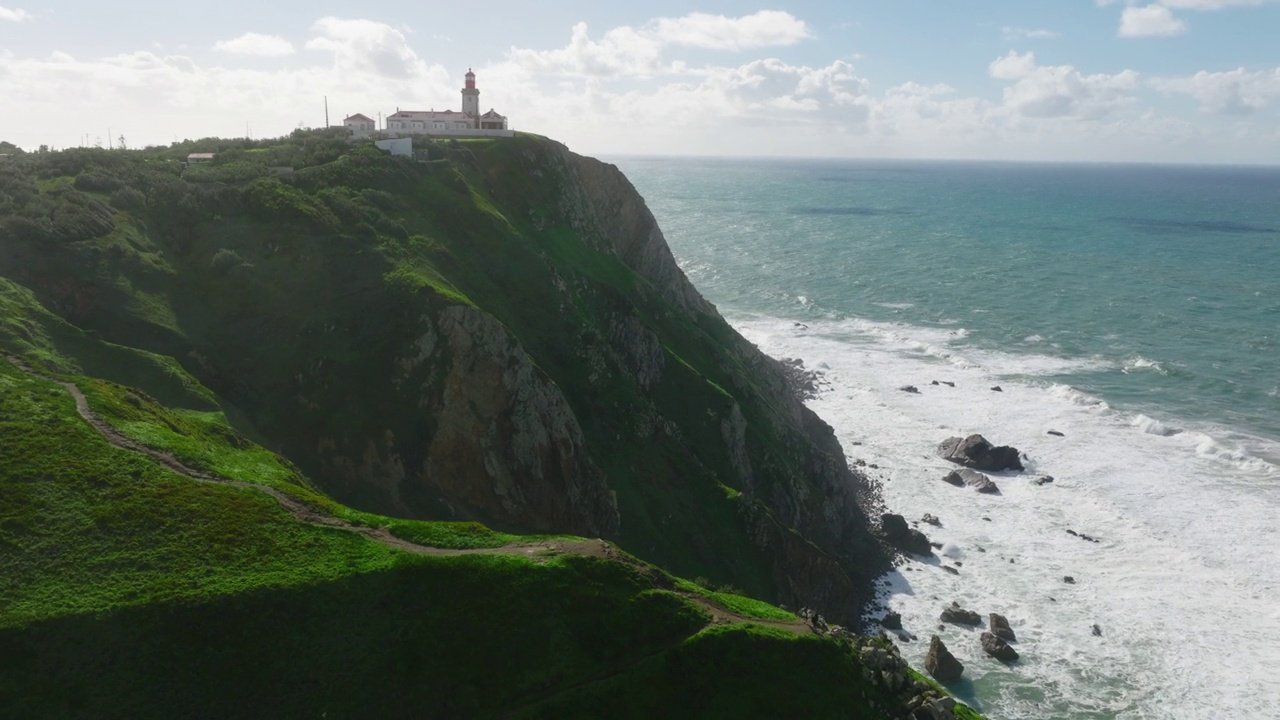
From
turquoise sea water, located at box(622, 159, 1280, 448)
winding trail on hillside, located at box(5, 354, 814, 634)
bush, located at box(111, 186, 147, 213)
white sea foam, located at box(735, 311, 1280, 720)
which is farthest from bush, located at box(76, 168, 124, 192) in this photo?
turquoise sea water, located at box(622, 159, 1280, 448)

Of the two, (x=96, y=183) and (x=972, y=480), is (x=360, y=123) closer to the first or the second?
(x=96, y=183)

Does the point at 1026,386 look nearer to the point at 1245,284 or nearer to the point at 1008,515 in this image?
the point at 1008,515

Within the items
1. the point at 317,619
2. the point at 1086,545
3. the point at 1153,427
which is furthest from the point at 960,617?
the point at 1153,427

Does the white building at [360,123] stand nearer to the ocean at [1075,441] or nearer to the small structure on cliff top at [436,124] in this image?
the small structure on cliff top at [436,124]

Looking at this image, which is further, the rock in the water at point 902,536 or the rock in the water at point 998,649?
the rock in the water at point 902,536

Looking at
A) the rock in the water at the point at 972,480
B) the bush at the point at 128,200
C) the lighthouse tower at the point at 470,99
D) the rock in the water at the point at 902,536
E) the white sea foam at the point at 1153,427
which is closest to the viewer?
the bush at the point at 128,200

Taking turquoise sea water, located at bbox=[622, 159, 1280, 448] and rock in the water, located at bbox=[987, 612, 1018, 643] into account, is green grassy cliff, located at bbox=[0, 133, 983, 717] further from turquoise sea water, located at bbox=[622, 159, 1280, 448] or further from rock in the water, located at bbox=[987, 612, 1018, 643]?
turquoise sea water, located at bbox=[622, 159, 1280, 448]

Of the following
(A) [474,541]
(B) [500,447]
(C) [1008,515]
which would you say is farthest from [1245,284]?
(A) [474,541]

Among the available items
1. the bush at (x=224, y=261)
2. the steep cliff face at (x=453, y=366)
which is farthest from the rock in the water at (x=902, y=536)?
the bush at (x=224, y=261)
